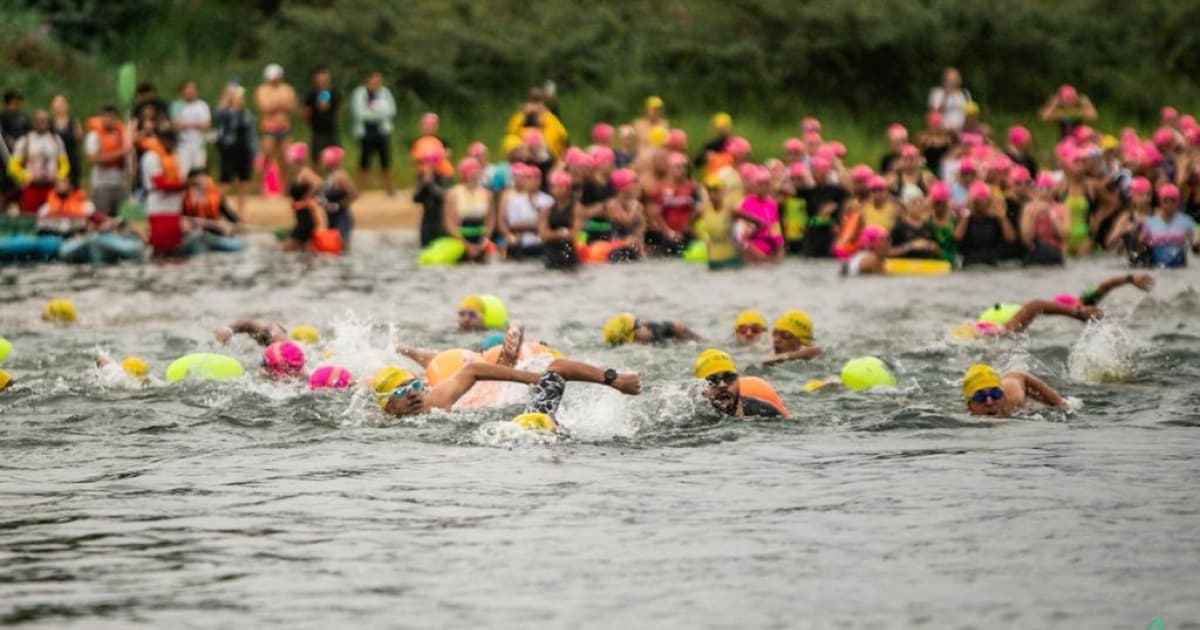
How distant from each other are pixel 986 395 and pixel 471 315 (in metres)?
5.66

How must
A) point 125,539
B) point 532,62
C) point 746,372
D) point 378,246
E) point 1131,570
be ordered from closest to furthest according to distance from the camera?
point 1131,570
point 125,539
point 746,372
point 378,246
point 532,62

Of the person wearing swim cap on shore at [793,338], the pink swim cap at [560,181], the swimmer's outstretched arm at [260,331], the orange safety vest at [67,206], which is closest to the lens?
the person wearing swim cap on shore at [793,338]

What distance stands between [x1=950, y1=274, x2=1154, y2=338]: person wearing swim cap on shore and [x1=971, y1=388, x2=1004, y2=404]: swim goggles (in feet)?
8.25

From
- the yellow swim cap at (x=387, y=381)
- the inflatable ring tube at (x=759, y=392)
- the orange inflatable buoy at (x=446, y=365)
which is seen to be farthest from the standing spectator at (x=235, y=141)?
the inflatable ring tube at (x=759, y=392)

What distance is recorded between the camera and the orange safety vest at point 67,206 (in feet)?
85.0

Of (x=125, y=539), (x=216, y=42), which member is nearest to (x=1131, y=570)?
(x=125, y=539)

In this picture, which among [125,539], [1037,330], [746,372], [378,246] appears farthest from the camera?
[378,246]

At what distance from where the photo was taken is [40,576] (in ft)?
34.5

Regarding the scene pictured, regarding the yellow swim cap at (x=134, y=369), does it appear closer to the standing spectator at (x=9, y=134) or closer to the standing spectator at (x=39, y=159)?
the standing spectator at (x=39, y=159)

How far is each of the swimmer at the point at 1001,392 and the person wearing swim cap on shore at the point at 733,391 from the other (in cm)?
120

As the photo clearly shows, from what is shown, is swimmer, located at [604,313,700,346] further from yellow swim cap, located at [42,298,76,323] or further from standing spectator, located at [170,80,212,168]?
standing spectator, located at [170,80,212,168]

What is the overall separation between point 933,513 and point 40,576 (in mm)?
4525

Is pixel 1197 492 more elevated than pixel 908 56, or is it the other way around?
pixel 908 56

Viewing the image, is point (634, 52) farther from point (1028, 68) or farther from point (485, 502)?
point (485, 502)
